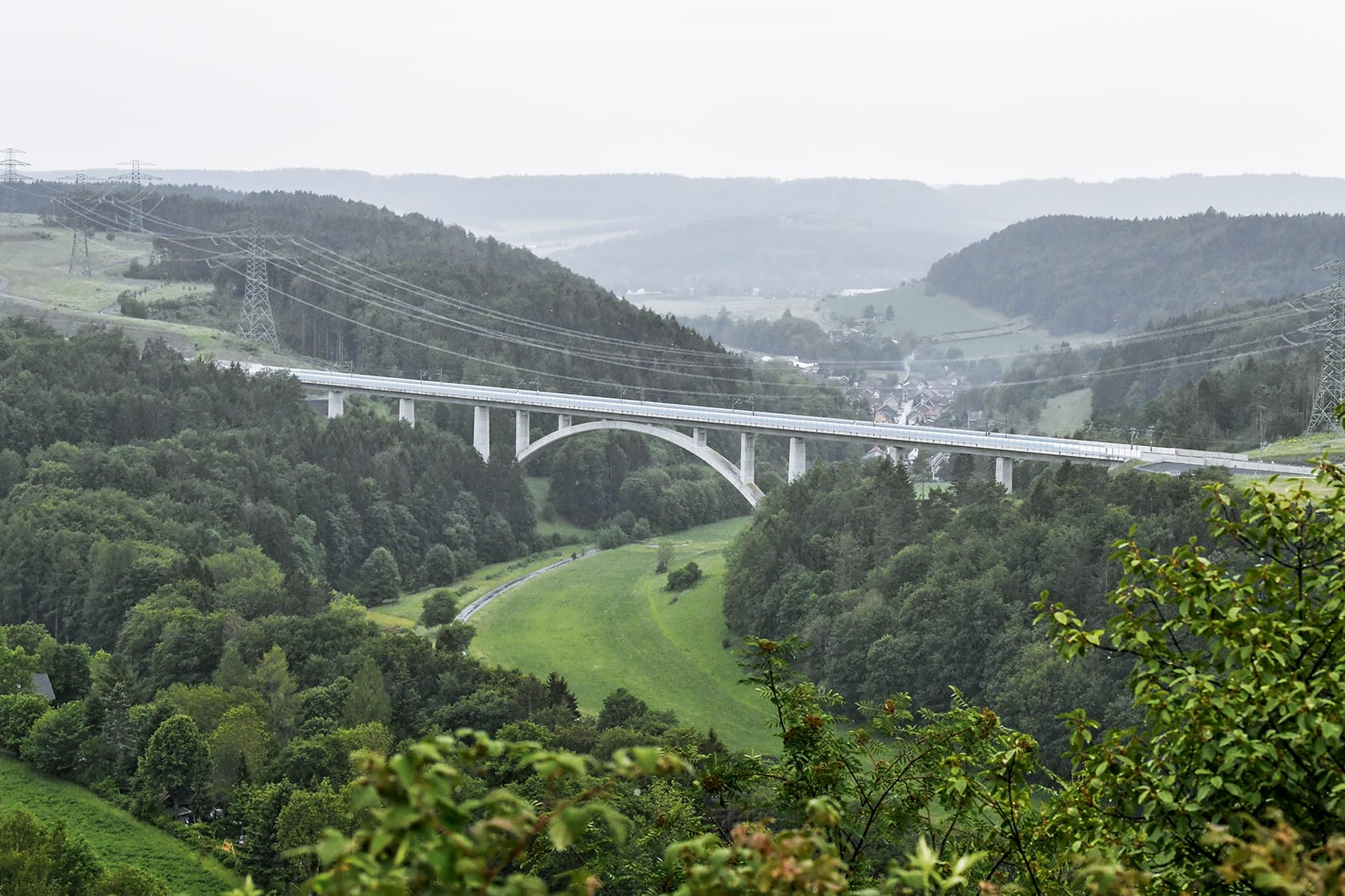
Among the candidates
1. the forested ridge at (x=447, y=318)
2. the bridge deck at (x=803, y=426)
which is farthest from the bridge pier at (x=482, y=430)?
the forested ridge at (x=447, y=318)

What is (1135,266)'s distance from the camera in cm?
15312

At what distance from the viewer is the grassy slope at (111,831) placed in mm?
25828

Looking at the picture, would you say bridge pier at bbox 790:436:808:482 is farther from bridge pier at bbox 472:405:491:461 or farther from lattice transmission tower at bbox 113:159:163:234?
lattice transmission tower at bbox 113:159:163:234

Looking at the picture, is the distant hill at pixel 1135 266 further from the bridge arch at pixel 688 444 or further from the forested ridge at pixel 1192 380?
the bridge arch at pixel 688 444

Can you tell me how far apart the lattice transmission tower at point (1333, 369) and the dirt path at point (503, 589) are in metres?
30.8

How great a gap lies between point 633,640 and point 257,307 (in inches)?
2232

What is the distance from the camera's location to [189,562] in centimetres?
4412

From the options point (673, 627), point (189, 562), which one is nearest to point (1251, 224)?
point (673, 627)

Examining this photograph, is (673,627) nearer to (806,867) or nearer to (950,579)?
(950,579)

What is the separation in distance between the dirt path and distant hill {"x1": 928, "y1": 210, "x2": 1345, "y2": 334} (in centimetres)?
8174

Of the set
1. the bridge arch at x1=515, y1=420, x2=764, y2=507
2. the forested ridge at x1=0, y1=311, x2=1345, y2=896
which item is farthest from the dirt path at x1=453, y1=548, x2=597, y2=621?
the bridge arch at x1=515, y1=420, x2=764, y2=507

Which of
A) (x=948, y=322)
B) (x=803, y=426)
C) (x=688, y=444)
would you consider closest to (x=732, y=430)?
(x=688, y=444)

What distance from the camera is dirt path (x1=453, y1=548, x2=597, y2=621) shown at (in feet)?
175

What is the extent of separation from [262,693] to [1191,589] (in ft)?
98.1
